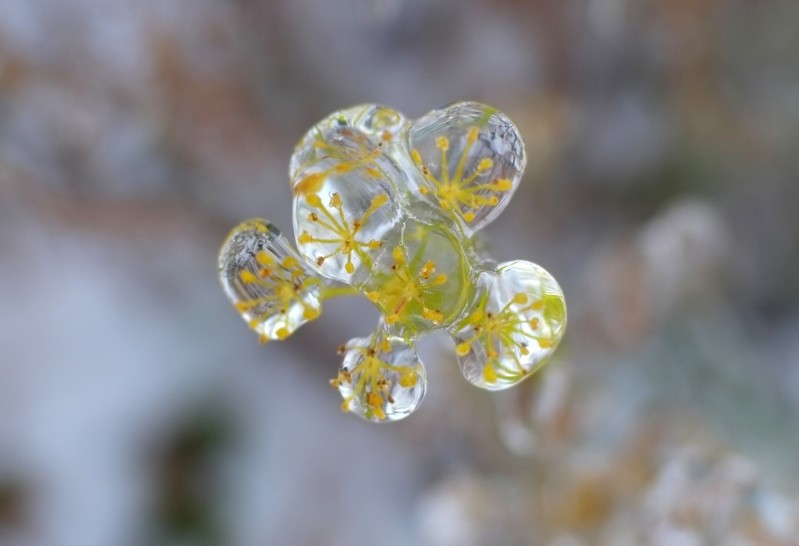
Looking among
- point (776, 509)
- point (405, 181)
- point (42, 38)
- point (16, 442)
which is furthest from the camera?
point (16, 442)

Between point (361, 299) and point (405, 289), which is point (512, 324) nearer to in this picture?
point (405, 289)

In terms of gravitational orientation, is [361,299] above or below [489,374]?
above

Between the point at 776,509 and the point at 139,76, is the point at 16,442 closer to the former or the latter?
the point at 139,76

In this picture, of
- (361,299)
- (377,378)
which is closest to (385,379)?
(377,378)

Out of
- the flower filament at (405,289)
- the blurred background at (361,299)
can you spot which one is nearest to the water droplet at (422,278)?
the flower filament at (405,289)

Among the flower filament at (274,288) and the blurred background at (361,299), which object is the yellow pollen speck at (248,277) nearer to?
the flower filament at (274,288)

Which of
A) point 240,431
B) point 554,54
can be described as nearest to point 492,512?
point 240,431

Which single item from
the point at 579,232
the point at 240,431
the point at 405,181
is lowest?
the point at 405,181
